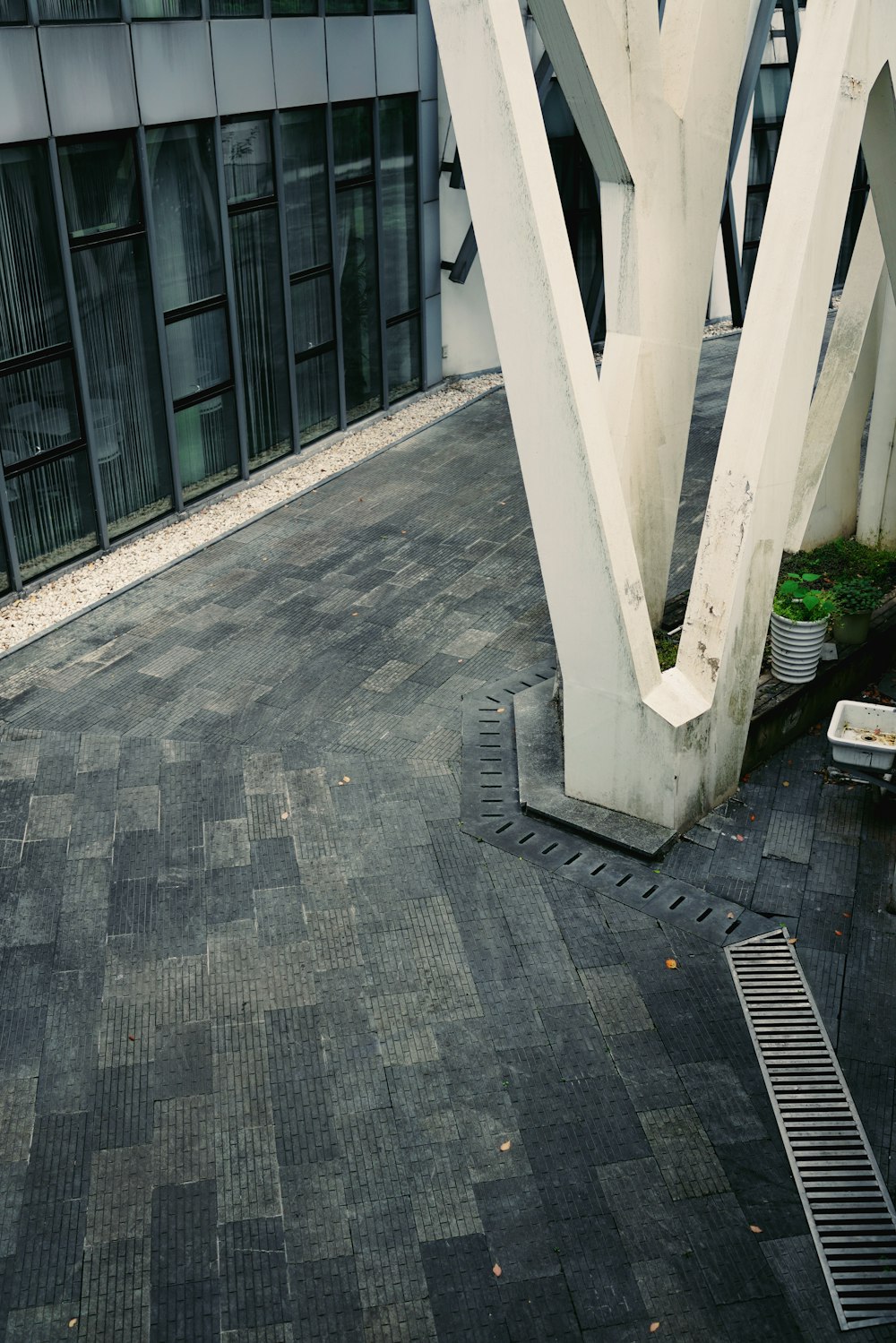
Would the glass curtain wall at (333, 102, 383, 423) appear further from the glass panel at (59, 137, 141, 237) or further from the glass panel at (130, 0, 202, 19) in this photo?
the glass panel at (59, 137, 141, 237)

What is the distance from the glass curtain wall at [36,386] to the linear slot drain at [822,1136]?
793 cm

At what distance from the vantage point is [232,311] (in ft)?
45.0

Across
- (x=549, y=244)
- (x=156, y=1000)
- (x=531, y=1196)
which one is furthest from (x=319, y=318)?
(x=531, y=1196)

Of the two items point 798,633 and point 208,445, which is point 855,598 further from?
point 208,445

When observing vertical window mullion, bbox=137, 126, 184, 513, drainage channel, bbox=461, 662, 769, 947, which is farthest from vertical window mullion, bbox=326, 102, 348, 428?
drainage channel, bbox=461, 662, 769, 947

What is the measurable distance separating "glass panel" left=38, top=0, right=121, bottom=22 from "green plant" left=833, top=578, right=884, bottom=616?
8453 mm

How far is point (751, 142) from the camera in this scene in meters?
20.7

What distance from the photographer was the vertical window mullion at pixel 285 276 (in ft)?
44.9

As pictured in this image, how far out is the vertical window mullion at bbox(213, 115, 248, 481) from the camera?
13047 mm

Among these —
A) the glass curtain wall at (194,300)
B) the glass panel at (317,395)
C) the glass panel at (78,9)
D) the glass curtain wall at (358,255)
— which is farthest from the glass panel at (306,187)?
the glass panel at (78,9)

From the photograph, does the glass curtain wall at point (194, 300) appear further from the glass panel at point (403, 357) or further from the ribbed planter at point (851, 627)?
the ribbed planter at point (851, 627)

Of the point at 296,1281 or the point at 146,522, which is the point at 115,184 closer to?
the point at 146,522

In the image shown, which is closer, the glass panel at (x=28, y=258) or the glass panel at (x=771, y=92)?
the glass panel at (x=28, y=258)

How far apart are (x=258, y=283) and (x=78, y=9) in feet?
11.6
